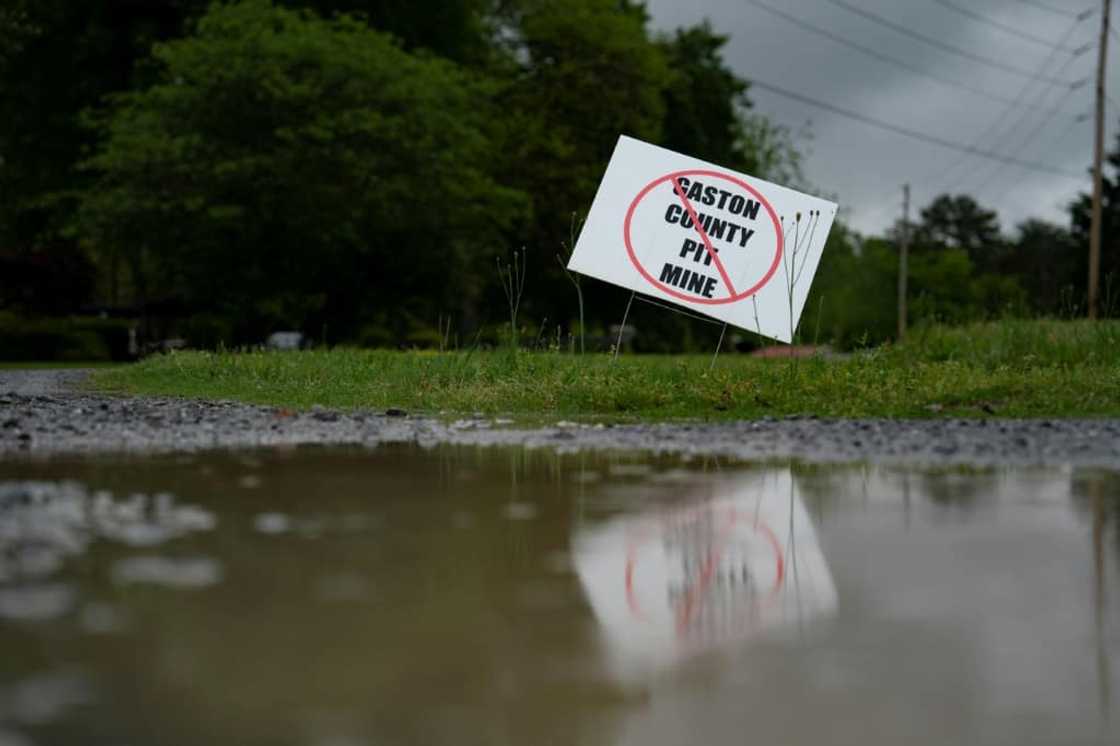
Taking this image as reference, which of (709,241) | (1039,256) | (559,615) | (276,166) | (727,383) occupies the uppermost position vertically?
(1039,256)

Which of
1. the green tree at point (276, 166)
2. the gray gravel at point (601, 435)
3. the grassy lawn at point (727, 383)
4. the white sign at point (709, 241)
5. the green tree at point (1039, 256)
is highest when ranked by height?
the green tree at point (1039, 256)

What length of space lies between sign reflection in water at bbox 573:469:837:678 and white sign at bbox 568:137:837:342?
7254 millimetres

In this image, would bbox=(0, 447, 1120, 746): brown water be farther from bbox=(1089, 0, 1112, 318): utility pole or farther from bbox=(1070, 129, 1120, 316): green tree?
bbox=(1070, 129, 1120, 316): green tree

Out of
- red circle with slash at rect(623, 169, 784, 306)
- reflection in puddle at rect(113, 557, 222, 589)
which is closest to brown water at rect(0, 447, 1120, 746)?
reflection in puddle at rect(113, 557, 222, 589)

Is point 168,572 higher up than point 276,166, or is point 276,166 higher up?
point 276,166

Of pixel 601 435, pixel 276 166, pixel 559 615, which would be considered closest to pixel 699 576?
pixel 559 615

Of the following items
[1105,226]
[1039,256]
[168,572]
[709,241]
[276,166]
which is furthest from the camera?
[1039,256]

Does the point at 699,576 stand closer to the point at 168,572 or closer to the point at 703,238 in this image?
the point at 168,572

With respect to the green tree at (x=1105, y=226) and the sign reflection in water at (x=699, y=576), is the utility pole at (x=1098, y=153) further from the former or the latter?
the sign reflection in water at (x=699, y=576)

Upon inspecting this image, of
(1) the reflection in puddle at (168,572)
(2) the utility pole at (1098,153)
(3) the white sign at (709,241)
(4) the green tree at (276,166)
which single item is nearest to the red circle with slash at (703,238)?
(3) the white sign at (709,241)

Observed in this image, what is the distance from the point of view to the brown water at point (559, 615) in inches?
106

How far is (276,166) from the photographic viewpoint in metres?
30.1

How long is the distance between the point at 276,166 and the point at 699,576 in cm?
2753

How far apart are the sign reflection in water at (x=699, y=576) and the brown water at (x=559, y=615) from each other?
0.02 m
